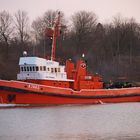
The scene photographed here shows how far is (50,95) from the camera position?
166 ft

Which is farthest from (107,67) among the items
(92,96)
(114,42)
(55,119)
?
(55,119)

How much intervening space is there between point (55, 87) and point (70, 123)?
1431 centimetres

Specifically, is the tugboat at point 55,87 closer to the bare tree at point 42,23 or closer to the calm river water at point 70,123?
the calm river water at point 70,123

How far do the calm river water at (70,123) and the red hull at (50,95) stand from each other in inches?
92.0

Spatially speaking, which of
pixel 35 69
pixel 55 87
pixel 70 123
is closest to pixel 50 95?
pixel 55 87

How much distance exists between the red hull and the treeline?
33.7 meters

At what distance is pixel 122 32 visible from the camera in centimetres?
10431

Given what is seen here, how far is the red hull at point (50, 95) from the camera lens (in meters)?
49.1

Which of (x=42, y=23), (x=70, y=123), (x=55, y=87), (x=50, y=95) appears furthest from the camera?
(x=42, y=23)

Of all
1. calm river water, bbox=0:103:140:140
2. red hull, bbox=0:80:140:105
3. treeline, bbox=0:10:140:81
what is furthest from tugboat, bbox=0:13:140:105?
treeline, bbox=0:10:140:81

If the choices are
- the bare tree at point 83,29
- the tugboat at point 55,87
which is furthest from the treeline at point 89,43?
the tugboat at point 55,87

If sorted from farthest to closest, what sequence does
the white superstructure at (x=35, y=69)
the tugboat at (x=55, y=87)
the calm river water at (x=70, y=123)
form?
the white superstructure at (x=35, y=69) < the tugboat at (x=55, y=87) < the calm river water at (x=70, y=123)

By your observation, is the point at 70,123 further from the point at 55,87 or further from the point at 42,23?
the point at 42,23

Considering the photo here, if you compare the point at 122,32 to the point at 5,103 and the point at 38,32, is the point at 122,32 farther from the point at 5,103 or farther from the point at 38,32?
the point at 5,103
